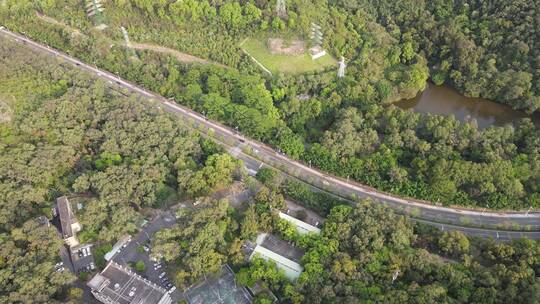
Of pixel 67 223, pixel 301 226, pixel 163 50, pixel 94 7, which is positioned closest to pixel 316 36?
pixel 163 50

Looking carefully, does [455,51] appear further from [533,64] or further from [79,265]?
[79,265]

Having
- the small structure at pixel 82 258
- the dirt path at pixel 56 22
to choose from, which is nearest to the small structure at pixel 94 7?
the dirt path at pixel 56 22

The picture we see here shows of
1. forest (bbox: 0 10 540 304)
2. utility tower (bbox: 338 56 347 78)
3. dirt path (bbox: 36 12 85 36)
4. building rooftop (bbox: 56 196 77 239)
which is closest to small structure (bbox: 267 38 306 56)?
utility tower (bbox: 338 56 347 78)

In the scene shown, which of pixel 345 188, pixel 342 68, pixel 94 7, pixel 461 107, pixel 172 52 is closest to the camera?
pixel 345 188

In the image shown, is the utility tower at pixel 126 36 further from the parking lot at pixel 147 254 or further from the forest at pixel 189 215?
the parking lot at pixel 147 254

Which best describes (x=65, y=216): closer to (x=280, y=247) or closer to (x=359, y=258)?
(x=280, y=247)

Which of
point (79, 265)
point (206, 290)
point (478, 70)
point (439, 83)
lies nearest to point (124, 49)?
point (79, 265)
